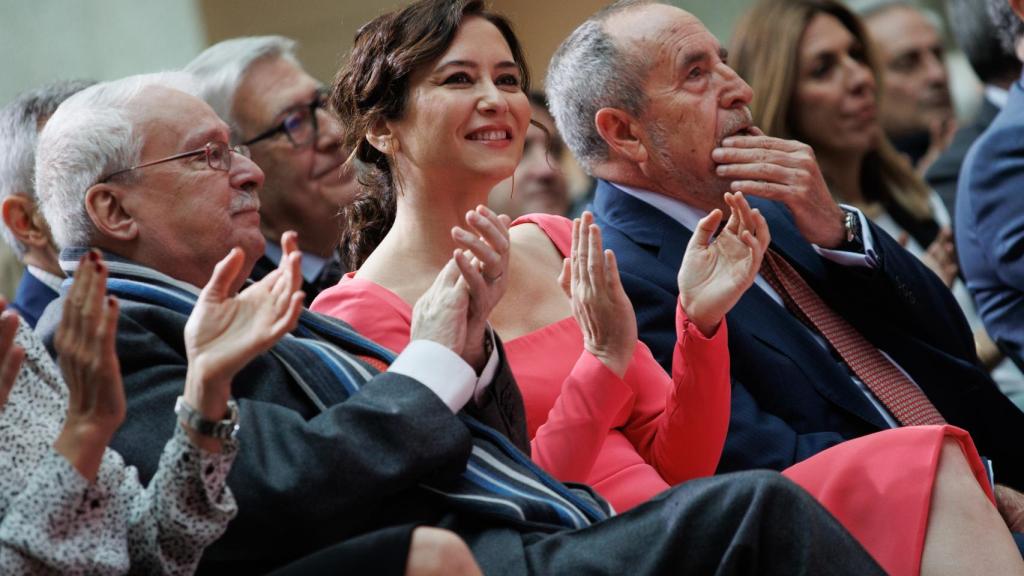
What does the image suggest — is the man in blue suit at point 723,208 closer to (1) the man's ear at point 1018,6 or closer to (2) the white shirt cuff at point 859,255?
(2) the white shirt cuff at point 859,255

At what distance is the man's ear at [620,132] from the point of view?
120 inches

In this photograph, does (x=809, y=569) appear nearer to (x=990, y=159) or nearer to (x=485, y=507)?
(x=485, y=507)

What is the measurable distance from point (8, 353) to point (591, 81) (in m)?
1.63

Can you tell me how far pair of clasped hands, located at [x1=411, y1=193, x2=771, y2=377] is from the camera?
2.23 m

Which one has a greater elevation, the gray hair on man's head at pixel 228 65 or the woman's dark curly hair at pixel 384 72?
the woman's dark curly hair at pixel 384 72

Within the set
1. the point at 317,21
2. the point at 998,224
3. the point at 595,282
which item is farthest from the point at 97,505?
the point at 317,21

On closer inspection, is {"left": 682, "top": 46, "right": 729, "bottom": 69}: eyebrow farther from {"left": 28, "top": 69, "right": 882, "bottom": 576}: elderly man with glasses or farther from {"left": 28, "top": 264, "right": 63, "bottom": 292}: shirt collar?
{"left": 28, "top": 264, "right": 63, "bottom": 292}: shirt collar

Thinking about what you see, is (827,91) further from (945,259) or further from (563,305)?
(563,305)

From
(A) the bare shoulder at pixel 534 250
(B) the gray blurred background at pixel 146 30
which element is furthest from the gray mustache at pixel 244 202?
(B) the gray blurred background at pixel 146 30

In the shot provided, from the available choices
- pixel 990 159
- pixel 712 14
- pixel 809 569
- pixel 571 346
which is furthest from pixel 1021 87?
pixel 712 14

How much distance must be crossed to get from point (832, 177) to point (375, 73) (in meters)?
2.17

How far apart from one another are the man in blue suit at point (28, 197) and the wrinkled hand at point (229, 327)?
4.91 feet

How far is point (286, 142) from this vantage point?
3.93 metres

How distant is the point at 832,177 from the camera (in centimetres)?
459
